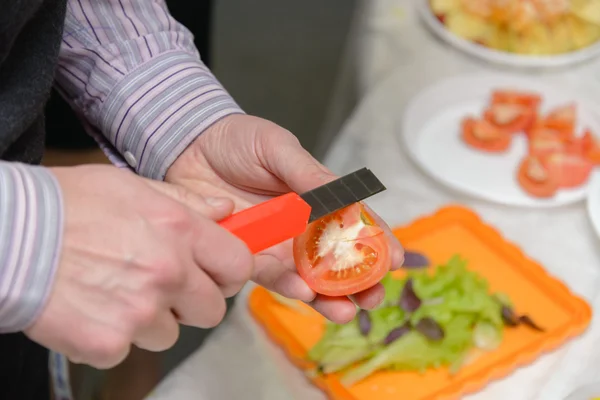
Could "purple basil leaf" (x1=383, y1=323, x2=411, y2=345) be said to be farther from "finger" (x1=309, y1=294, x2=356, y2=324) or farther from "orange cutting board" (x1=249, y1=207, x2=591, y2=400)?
"finger" (x1=309, y1=294, x2=356, y2=324)

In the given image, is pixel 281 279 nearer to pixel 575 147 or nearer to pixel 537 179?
pixel 537 179

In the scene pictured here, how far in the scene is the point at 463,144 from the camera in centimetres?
121

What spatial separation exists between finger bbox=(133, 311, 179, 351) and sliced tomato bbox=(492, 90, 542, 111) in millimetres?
867

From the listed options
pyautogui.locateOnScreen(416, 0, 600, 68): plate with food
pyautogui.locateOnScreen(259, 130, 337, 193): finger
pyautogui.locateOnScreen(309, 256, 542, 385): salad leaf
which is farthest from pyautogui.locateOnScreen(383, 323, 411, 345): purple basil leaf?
pyautogui.locateOnScreen(416, 0, 600, 68): plate with food

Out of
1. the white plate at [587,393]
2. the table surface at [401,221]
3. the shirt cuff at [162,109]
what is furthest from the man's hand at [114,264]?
the white plate at [587,393]

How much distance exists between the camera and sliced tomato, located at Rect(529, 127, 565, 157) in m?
1.16

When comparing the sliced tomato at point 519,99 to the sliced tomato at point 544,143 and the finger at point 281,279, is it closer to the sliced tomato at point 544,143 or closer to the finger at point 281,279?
the sliced tomato at point 544,143

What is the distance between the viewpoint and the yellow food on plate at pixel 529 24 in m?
1.30

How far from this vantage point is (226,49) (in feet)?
8.16

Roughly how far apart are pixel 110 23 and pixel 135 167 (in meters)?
0.15

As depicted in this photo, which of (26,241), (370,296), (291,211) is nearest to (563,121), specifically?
(370,296)

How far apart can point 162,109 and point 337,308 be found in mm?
277

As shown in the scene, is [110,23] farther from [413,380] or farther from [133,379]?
[133,379]

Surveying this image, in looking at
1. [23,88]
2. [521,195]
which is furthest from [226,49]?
[23,88]
